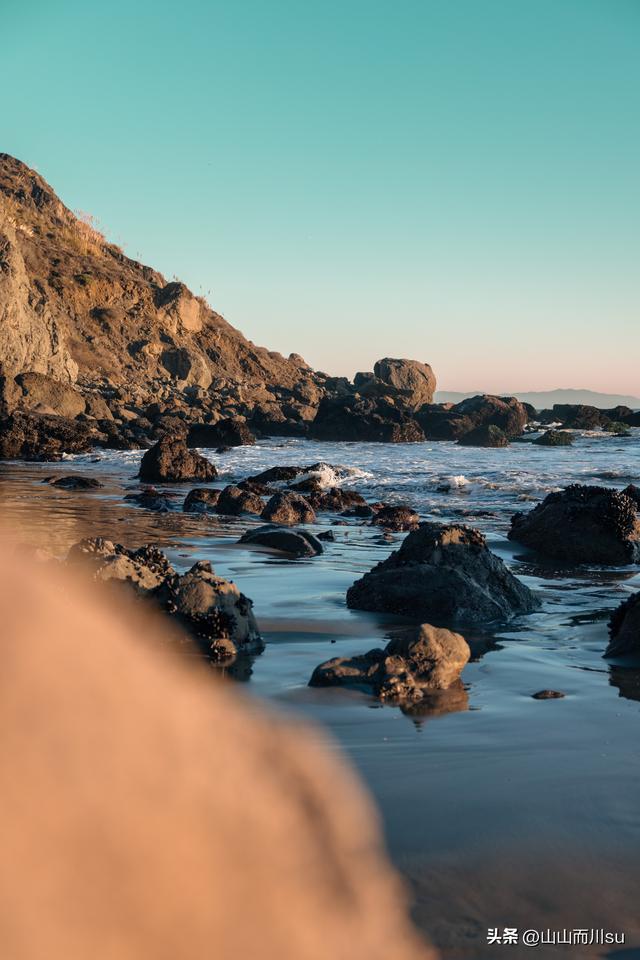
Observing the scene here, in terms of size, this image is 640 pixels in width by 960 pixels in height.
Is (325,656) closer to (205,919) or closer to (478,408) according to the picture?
(205,919)

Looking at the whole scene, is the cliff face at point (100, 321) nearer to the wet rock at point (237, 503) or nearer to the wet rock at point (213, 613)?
the wet rock at point (237, 503)

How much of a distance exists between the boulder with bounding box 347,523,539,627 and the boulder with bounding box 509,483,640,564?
2.54 m

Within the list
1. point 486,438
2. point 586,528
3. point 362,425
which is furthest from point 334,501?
point 362,425

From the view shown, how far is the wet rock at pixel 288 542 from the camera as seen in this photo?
8750 mm

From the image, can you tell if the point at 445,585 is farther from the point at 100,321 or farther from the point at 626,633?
the point at 100,321

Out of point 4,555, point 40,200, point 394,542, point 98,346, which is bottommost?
point 394,542

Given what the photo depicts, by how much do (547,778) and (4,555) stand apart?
2.09m

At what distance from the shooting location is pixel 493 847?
2523 millimetres

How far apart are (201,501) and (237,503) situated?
984 millimetres

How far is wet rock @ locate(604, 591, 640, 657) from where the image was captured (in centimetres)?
483

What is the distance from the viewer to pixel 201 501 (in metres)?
13.4

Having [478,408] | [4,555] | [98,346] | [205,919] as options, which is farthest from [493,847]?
[98,346]

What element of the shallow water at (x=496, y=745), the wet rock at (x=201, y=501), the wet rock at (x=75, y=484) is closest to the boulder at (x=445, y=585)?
the shallow water at (x=496, y=745)

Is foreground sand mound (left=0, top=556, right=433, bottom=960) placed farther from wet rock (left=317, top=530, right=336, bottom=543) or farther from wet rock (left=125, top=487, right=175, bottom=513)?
wet rock (left=125, top=487, right=175, bottom=513)
